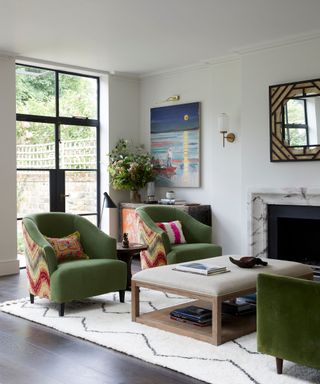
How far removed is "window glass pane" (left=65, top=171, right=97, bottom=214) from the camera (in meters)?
7.77

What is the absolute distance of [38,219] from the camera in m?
5.21

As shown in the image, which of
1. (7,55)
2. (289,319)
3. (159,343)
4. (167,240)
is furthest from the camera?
(7,55)

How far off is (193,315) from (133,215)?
3.58 meters

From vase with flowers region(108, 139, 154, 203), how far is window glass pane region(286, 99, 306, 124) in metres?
2.27

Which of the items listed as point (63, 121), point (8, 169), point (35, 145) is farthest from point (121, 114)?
point (8, 169)

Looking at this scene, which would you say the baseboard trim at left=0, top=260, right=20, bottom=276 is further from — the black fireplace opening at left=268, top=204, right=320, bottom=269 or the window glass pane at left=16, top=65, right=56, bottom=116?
the black fireplace opening at left=268, top=204, right=320, bottom=269

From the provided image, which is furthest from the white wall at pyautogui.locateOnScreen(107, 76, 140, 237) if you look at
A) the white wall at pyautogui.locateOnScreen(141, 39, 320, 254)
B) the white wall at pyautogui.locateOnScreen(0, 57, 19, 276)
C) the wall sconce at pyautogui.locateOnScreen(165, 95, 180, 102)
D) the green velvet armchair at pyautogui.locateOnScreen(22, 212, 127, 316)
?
the green velvet armchair at pyautogui.locateOnScreen(22, 212, 127, 316)

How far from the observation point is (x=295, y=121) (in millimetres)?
6191

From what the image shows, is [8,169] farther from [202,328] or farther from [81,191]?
[202,328]

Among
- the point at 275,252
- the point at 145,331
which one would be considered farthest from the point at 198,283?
the point at 275,252

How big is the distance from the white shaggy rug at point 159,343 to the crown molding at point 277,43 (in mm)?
3105

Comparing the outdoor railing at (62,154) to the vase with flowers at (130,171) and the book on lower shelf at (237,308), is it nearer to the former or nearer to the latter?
the vase with flowers at (130,171)

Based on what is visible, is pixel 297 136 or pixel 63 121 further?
pixel 63 121

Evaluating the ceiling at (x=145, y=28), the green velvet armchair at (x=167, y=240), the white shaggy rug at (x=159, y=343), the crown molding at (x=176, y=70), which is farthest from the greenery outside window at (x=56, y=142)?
the white shaggy rug at (x=159, y=343)
